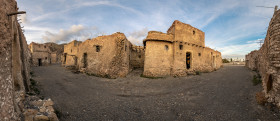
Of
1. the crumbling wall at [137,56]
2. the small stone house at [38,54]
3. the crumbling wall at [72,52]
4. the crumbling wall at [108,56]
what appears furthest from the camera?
the small stone house at [38,54]

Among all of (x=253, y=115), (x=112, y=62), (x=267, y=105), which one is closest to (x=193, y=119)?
(x=253, y=115)

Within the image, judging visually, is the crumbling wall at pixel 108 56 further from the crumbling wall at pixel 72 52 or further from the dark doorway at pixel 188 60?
the dark doorway at pixel 188 60

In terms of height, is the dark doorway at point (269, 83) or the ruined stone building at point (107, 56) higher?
the ruined stone building at point (107, 56)

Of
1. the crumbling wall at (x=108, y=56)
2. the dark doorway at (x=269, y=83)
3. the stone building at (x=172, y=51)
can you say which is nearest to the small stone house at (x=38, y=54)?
the crumbling wall at (x=108, y=56)

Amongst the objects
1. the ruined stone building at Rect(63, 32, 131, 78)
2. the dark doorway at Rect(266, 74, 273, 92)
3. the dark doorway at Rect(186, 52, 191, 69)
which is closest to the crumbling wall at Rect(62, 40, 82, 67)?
the ruined stone building at Rect(63, 32, 131, 78)

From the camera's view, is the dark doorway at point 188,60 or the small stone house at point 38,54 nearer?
the dark doorway at point 188,60

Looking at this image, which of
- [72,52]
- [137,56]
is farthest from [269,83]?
[72,52]

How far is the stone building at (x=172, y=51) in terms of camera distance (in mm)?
13992

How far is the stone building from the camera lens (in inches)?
551

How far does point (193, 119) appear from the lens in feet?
15.9

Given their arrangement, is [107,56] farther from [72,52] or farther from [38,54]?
[38,54]

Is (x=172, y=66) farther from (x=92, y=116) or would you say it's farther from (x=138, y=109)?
(x=92, y=116)

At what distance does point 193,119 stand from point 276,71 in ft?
13.4

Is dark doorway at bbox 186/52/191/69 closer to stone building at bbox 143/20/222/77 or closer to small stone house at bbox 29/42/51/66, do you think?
stone building at bbox 143/20/222/77
